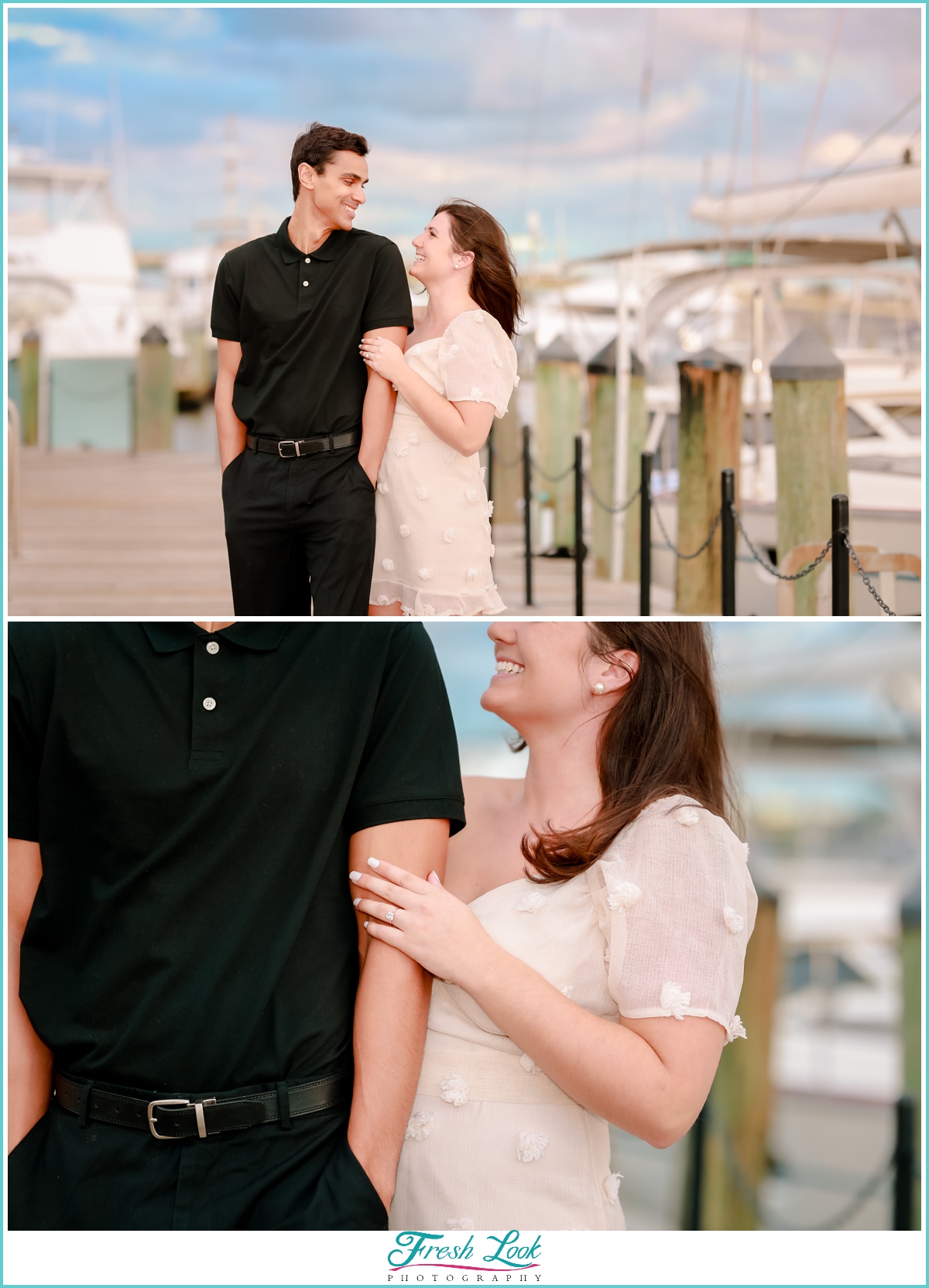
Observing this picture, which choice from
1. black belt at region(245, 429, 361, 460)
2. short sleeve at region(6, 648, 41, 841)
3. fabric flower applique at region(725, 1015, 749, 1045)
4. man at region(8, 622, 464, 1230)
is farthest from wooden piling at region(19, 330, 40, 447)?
fabric flower applique at region(725, 1015, 749, 1045)

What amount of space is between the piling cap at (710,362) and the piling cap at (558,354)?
4.28 ft

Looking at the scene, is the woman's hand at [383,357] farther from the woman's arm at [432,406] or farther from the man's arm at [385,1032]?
the man's arm at [385,1032]

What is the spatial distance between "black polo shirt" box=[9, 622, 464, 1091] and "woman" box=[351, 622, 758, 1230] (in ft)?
0.37

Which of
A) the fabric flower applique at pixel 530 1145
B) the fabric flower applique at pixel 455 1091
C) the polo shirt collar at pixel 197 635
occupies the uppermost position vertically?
the polo shirt collar at pixel 197 635

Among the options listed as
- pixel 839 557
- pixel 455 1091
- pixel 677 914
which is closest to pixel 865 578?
pixel 839 557

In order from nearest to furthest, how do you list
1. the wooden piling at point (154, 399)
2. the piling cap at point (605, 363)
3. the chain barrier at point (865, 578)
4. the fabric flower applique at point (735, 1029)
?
the fabric flower applique at point (735, 1029) < the chain barrier at point (865, 578) < the piling cap at point (605, 363) < the wooden piling at point (154, 399)

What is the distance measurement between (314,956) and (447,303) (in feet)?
3.84

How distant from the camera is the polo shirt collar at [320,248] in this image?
6.66 ft

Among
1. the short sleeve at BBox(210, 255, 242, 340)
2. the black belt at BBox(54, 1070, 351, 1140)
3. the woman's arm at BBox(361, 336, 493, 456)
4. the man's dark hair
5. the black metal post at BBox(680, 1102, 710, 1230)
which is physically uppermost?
the man's dark hair

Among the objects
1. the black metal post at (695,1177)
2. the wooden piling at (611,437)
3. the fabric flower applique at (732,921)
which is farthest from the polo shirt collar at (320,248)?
the wooden piling at (611,437)

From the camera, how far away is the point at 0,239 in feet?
6.84

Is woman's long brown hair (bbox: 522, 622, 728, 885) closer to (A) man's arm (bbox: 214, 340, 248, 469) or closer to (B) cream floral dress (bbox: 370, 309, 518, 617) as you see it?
(B) cream floral dress (bbox: 370, 309, 518, 617)

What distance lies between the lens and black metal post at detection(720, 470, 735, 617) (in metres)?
3.25

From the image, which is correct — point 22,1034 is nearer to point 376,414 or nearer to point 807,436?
point 376,414
